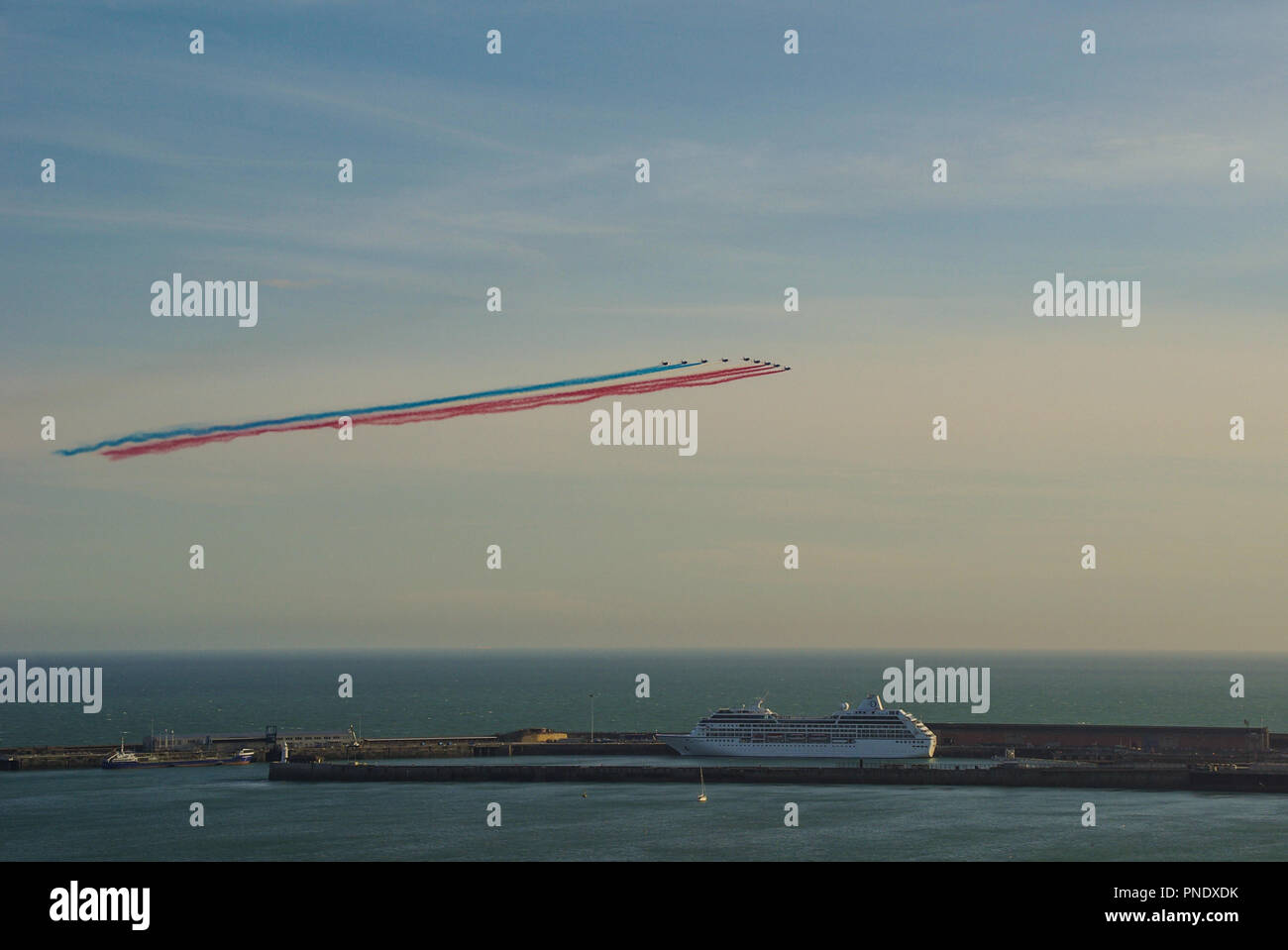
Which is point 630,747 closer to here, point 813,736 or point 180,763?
point 813,736

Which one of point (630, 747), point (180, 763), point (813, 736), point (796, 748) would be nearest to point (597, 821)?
point (630, 747)

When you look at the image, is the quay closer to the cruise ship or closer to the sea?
the cruise ship

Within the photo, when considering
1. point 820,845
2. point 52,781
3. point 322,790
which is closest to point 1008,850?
point 820,845

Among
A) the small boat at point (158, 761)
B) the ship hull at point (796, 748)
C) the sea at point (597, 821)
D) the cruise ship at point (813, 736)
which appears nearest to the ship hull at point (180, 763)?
the small boat at point (158, 761)

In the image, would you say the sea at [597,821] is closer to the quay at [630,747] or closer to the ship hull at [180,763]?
the ship hull at [180,763]

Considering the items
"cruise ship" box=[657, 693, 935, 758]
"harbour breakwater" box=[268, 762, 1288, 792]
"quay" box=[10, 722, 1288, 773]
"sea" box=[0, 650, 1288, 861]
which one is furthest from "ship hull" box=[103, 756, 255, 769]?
"cruise ship" box=[657, 693, 935, 758]

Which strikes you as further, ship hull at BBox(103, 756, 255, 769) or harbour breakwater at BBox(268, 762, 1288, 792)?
ship hull at BBox(103, 756, 255, 769)
